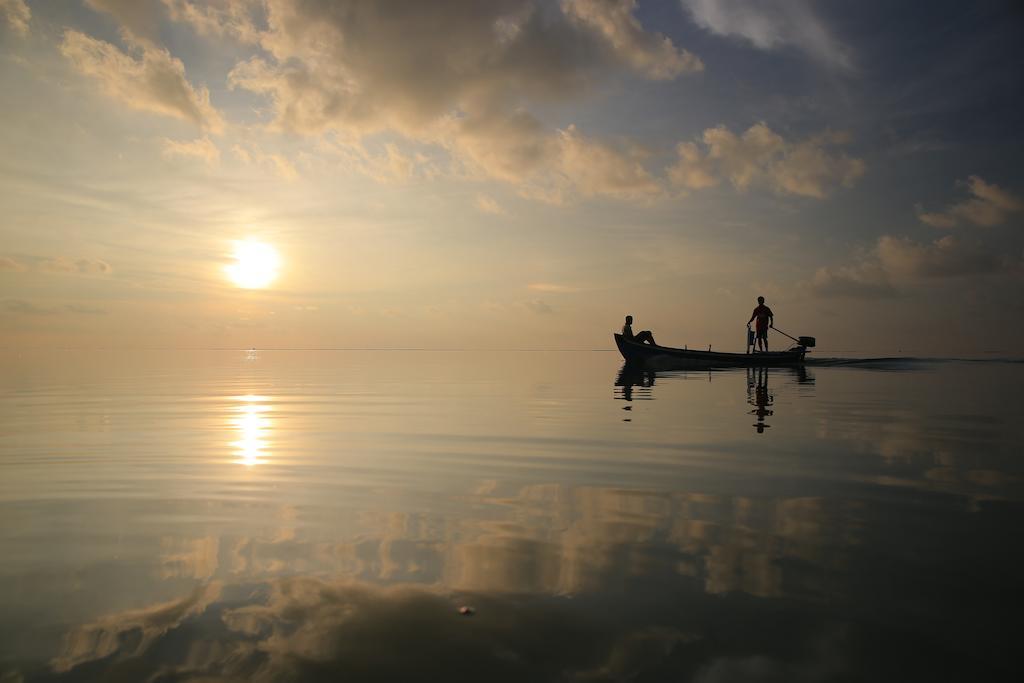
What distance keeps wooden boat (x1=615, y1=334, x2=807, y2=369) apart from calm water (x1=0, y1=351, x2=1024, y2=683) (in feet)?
104

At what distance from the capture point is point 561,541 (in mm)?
5738

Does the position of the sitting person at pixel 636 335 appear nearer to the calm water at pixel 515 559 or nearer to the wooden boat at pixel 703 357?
the wooden boat at pixel 703 357

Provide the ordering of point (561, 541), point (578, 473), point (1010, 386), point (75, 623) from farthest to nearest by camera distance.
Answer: point (1010, 386), point (578, 473), point (561, 541), point (75, 623)

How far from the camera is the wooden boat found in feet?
142

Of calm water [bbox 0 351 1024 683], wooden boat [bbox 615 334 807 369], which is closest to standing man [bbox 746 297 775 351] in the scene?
wooden boat [bbox 615 334 807 369]

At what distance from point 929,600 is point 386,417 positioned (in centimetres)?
1432

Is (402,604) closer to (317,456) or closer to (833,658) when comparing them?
(833,658)

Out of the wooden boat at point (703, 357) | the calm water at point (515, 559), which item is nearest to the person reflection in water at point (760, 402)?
the calm water at point (515, 559)

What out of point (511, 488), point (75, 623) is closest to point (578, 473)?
point (511, 488)

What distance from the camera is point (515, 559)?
529cm

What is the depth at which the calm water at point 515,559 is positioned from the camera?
357 cm

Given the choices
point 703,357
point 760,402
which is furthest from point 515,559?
point 703,357

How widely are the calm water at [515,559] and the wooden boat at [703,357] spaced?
31731 mm

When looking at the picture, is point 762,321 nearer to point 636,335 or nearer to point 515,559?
point 636,335
